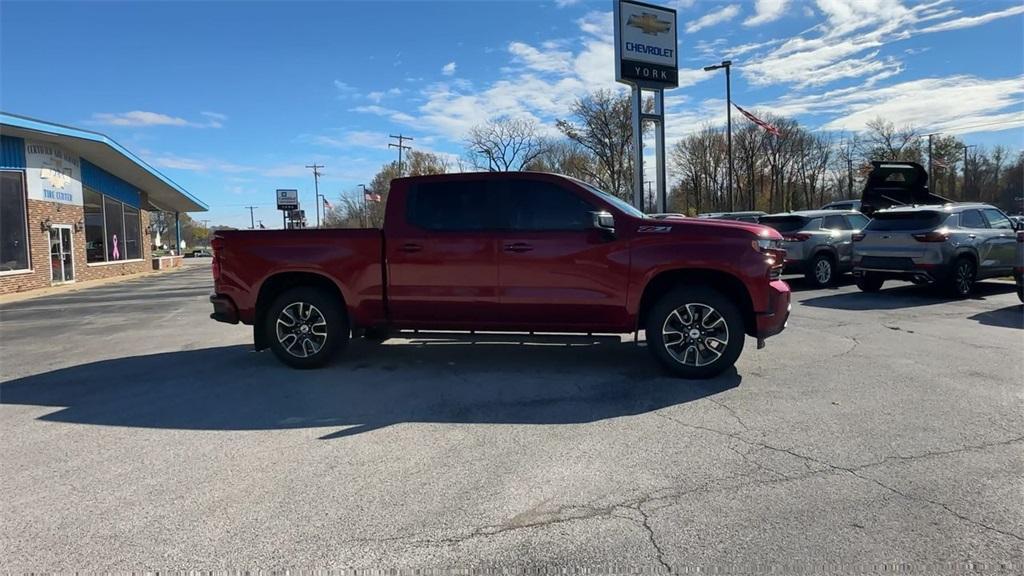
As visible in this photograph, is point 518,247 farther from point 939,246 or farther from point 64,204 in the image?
point 64,204

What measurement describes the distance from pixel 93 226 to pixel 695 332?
Result: 97.5 feet

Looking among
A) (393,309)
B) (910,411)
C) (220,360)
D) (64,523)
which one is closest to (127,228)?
(220,360)

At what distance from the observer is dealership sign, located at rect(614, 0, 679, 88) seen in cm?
2091

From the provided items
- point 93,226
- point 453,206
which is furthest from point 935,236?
point 93,226

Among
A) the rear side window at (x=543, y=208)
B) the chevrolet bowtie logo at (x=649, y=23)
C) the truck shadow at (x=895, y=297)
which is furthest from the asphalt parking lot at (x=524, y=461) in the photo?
the chevrolet bowtie logo at (x=649, y=23)

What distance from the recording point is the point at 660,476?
3.75 m

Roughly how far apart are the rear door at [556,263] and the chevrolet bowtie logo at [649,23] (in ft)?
56.8

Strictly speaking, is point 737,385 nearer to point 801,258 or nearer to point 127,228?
point 801,258

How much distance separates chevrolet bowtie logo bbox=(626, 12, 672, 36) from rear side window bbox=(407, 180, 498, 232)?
17.2 meters

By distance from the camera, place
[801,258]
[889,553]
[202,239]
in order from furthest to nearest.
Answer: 1. [202,239]
2. [801,258]
3. [889,553]

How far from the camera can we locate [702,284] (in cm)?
588

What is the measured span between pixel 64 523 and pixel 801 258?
13.6 metres

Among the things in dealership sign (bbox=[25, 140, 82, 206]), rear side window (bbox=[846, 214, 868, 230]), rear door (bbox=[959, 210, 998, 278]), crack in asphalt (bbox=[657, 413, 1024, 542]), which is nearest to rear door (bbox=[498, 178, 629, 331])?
crack in asphalt (bbox=[657, 413, 1024, 542])

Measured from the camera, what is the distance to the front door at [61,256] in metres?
23.1
